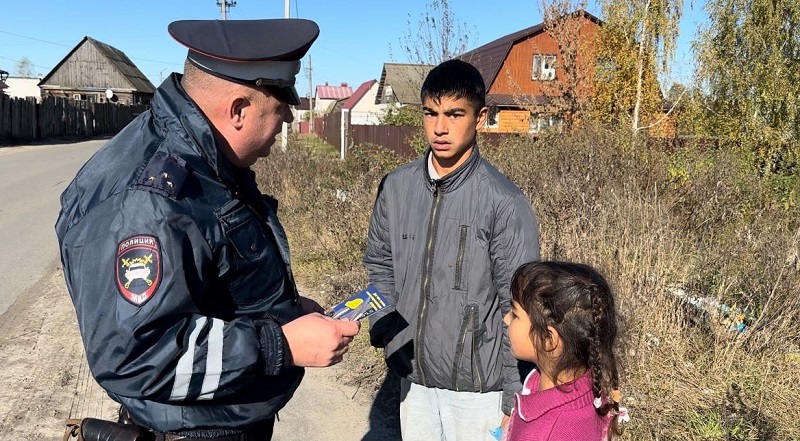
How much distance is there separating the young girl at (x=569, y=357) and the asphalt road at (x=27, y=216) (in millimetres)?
5428

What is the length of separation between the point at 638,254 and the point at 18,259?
22.8 feet

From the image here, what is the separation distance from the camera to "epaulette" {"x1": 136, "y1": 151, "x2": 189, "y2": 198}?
1.45 m

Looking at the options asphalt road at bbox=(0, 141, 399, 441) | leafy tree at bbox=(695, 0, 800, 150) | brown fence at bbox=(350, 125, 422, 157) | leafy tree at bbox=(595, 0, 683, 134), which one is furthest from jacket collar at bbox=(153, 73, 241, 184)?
brown fence at bbox=(350, 125, 422, 157)

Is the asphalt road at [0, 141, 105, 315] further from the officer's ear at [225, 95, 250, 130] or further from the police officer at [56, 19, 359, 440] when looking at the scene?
the officer's ear at [225, 95, 250, 130]

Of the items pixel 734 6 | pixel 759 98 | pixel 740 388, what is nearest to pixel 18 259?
pixel 740 388

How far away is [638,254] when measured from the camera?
436 cm

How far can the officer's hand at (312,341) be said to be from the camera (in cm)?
161

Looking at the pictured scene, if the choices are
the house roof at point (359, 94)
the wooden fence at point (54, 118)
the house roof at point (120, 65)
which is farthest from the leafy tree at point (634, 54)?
the house roof at point (359, 94)

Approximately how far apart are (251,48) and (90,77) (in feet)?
175

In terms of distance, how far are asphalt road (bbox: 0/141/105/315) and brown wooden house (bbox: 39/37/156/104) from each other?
103 feet

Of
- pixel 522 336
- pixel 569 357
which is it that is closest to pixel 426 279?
pixel 522 336

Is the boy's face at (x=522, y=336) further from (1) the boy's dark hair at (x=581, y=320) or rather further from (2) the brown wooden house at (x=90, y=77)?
(2) the brown wooden house at (x=90, y=77)

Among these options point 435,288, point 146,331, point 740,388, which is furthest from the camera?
point 740,388

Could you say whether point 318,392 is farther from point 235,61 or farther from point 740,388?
point 235,61
